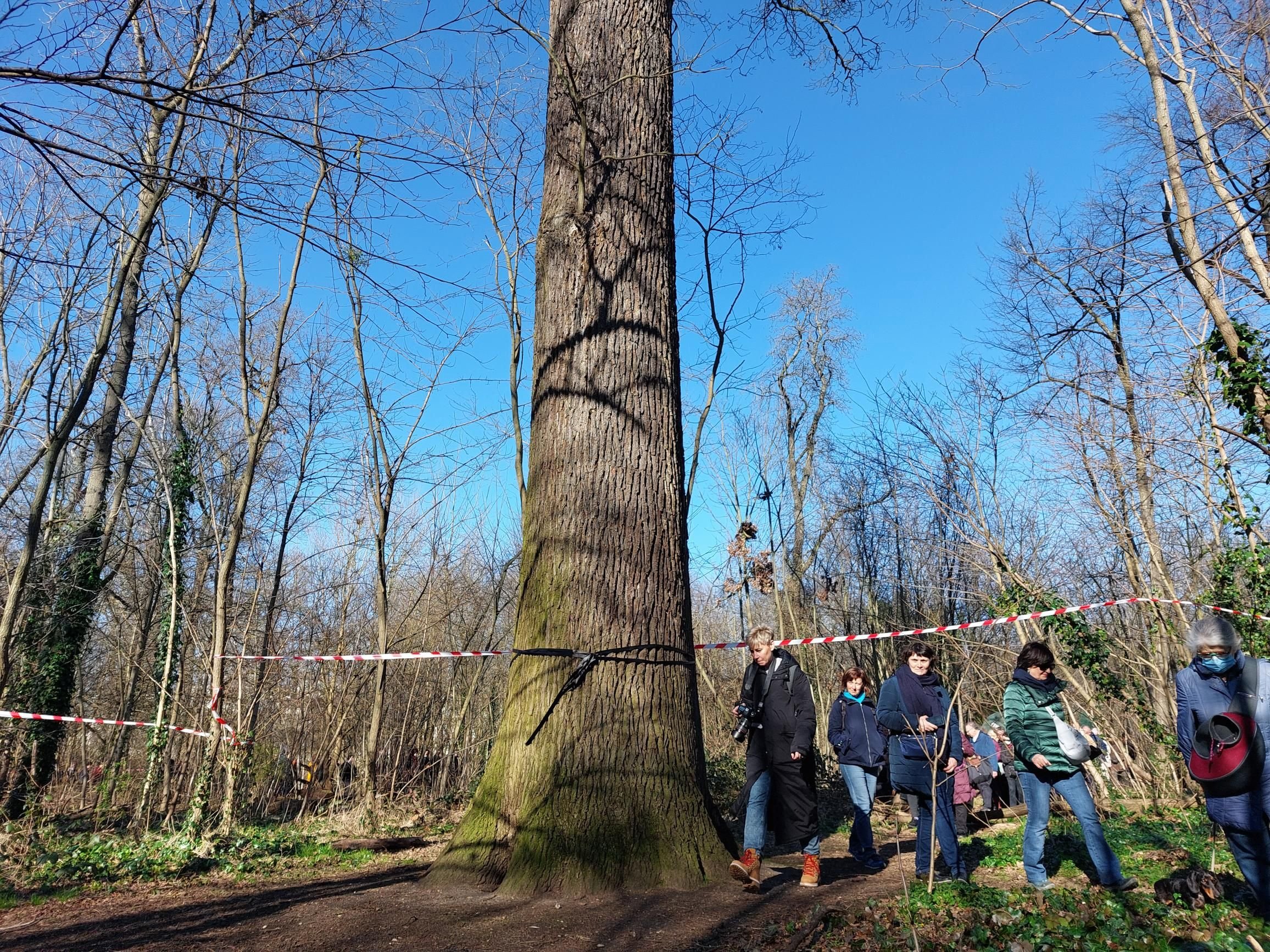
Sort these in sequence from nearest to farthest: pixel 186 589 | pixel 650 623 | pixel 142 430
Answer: pixel 650 623 → pixel 142 430 → pixel 186 589

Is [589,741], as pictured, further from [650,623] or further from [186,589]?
[186,589]

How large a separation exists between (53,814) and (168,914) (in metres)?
5.58

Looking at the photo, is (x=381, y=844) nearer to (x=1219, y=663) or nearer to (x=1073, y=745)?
(x=1073, y=745)

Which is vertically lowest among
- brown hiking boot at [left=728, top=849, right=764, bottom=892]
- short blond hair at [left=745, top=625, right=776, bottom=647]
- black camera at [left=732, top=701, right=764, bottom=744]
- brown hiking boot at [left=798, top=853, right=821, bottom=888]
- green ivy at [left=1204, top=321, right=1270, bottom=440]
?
brown hiking boot at [left=798, top=853, right=821, bottom=888]

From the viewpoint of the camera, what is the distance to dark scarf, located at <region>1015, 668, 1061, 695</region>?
4715 millimetres

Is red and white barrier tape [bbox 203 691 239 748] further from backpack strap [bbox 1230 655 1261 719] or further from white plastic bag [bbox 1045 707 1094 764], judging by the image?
backpack strap [bbox 1230 655 1261 719]

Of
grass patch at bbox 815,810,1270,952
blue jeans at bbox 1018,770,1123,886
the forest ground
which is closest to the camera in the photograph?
grass patch at bbox 815,810,1270,952

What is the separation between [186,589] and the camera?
38.5 ft

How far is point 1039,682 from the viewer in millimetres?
4770

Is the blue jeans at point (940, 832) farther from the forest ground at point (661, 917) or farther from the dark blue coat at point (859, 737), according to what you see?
the dark blue coat at point (859, 737)

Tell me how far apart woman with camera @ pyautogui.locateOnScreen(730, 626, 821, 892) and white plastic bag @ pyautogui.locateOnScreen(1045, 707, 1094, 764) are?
4.37 ft

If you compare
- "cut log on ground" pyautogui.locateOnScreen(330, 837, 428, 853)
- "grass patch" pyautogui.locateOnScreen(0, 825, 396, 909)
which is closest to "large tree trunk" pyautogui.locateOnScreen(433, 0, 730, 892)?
"grass patch" pyautogui.locateOnScreen(0, 825, 396, 909)

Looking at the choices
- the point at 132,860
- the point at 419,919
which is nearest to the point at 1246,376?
the point at 419,919

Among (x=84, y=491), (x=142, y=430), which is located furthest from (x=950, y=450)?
(x=84, y=491)
